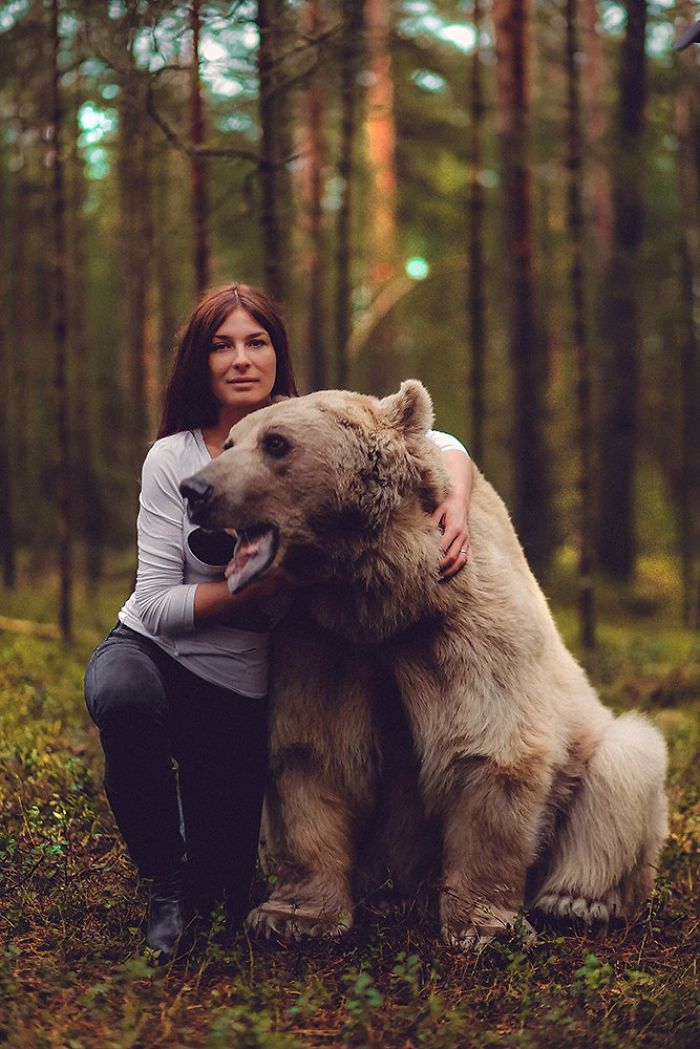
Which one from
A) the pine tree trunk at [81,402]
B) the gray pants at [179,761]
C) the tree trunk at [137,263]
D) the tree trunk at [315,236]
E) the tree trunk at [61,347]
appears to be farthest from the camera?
the tree trunk at [315,236]

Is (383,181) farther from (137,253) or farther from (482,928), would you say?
(482,928)

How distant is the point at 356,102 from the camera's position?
10.4 meters

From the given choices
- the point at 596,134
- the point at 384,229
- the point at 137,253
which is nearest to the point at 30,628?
the point at 137,253

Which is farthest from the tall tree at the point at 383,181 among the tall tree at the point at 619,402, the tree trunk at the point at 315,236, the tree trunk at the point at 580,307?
the tree trunk at the point at 580,307

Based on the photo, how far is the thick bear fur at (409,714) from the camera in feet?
11.0

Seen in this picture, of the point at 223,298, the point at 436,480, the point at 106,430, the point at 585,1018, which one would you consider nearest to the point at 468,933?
the point at 585,1018

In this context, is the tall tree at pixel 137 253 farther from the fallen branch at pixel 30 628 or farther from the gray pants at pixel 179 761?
the gray pants at pixel 179 761

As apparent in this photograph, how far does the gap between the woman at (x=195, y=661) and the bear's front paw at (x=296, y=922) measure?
0.57 ft

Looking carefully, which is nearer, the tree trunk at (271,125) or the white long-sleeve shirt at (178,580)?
the white long-sleeve shirt at (178,580)

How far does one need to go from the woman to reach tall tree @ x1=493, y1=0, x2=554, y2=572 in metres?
6.24

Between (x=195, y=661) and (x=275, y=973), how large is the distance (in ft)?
3.19

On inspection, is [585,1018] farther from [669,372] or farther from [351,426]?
[669,372]

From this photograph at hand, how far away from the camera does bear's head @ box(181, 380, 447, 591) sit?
10.5 ft

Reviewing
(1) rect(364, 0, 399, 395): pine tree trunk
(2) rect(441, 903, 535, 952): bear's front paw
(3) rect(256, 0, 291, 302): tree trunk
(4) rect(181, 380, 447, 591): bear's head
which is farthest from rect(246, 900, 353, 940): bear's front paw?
(1) rect(364, 0, 399, 395): pine tree trunk
